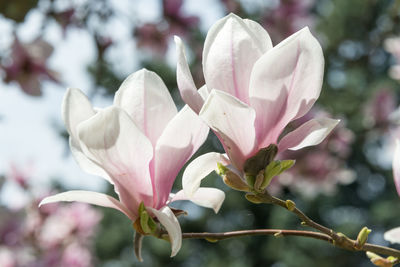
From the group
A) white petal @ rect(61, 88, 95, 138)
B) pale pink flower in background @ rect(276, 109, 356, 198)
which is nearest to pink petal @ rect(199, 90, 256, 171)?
white petal @ rect(61, 88, 95, 138)

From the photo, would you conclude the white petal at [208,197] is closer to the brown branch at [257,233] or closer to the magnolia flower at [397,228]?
the brown branch at [257,233]

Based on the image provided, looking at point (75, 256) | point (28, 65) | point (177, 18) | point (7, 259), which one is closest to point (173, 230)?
Result: point (28, 65)

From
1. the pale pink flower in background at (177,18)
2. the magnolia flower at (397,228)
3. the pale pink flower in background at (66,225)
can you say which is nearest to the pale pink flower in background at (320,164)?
the pale pink flower in background at (177,18)

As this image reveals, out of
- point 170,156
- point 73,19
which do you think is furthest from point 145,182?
point 73,19

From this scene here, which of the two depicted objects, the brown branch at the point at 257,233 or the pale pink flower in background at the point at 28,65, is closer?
the brown branch at the point at 257,233

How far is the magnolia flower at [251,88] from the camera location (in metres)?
0.45

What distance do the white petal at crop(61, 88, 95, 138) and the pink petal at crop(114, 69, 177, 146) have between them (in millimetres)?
28

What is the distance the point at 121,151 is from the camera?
1.53ft

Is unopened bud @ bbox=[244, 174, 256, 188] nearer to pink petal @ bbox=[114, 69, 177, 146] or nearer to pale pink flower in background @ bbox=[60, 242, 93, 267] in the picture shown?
pink petal @ bbox=[114, 69, 177, 146]

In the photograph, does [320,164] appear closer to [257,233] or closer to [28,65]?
[28,65]

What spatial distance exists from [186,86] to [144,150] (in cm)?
7

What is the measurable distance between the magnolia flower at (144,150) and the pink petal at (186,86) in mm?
21

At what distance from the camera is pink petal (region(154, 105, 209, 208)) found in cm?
48

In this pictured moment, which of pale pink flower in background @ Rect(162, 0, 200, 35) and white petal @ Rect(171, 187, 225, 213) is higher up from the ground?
white petal @ Rect(171, 187, 225, 213)
